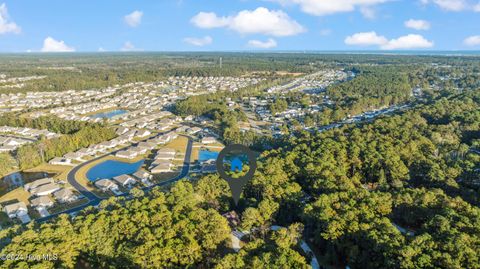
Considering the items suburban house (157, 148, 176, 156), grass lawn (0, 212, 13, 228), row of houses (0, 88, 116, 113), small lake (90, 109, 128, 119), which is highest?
row of houses (0, 88, 116, 113)

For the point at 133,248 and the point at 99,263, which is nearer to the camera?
the point at 133,248

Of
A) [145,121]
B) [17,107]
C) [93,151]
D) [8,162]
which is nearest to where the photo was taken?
[8,162]

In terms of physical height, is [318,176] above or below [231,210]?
above

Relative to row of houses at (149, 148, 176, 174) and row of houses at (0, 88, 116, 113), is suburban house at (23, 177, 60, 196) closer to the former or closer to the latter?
row of houses at (149, 148, 176, 174)

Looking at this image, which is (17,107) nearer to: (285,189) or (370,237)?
(285,189)

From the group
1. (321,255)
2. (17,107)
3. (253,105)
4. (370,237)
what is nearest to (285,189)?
(321,255)

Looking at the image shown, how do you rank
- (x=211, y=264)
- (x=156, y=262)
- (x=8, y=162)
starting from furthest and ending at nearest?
(x=8, y=162), (x=211, y=264), (x=156, y=262)

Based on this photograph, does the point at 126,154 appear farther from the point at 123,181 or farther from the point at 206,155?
the point at 206,155

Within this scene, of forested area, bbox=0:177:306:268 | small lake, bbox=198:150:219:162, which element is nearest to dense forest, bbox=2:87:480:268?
forested area, bbox=0:177:306:268
